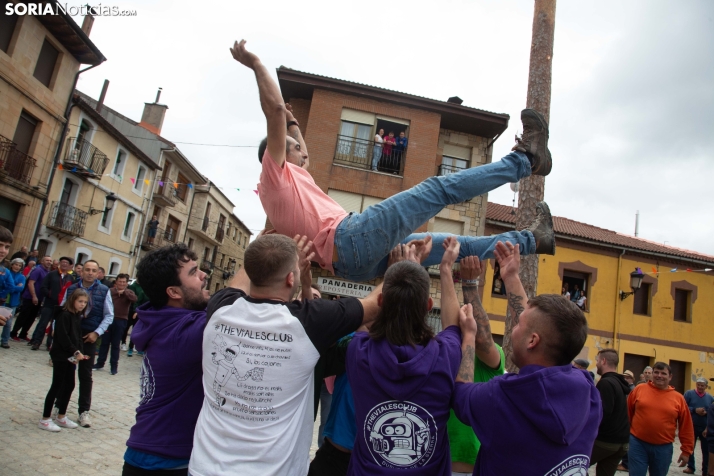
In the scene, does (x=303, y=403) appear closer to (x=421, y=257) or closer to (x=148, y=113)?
(x=421, y=257)

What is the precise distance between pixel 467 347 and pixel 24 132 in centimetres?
1927

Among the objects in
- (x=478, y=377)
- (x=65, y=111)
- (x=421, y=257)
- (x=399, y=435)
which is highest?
(x=65, y=111)

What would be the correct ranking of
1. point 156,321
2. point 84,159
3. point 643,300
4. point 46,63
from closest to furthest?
point 156,321 < point 46,63 < point 84,159 < point 643,300

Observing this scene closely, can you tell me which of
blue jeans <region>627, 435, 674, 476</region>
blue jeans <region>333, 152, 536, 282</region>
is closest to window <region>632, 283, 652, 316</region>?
blue jeans <region>627, 435, 674, 476</region>

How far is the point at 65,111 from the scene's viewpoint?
59.3 feet

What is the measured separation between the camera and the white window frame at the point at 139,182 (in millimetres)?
24712

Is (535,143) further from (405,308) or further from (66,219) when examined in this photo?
(66,219)

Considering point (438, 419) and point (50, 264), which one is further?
point (50, 264)

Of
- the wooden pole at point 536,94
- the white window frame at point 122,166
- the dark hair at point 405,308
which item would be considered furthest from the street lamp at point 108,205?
the dark hair at point 405,308

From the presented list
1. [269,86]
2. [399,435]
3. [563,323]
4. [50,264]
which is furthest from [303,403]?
[50,264]

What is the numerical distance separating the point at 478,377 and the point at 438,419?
0.66m

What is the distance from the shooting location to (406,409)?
1.99 m

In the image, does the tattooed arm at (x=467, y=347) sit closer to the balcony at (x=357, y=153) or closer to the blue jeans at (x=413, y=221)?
the blue jeans at (x=413, y=221)

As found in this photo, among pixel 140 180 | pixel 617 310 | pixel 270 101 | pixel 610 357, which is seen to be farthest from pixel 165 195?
pixel 270 101
